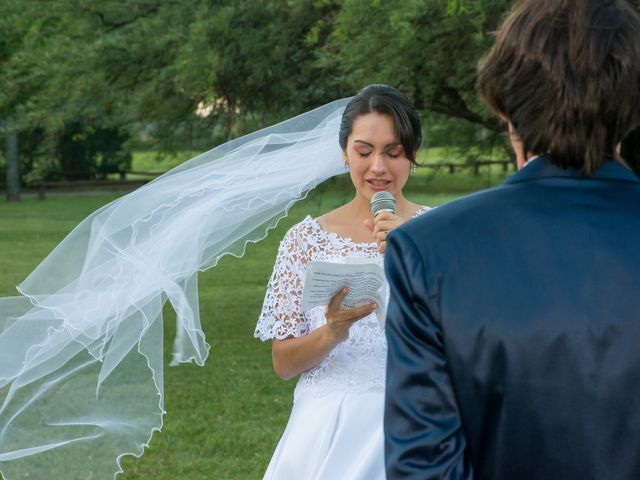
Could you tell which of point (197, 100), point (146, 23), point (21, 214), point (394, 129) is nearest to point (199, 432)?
point (197, 100)

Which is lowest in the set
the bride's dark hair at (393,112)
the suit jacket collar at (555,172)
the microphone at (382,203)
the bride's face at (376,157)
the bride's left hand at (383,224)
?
the bride's left hand at (383,224)

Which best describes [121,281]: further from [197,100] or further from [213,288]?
[213,288]

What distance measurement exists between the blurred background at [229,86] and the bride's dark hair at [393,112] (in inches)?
173

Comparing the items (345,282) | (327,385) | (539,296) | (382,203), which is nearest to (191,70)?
(327,385)

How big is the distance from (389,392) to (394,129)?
217cm

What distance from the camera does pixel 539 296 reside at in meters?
2.02

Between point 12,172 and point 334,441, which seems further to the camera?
point 12,172

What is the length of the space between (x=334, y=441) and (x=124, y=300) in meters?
1.19

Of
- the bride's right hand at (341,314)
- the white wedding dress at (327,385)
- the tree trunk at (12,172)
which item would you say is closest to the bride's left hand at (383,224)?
the bride's right hand at (341,314)

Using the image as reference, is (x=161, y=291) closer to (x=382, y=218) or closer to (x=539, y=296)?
(x=382, y=218)

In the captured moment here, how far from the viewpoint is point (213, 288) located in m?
18.5

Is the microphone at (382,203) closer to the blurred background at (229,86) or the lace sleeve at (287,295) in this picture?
the lace sleeve at (287,295)

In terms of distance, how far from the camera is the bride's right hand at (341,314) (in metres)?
3.70

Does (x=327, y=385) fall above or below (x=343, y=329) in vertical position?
below
